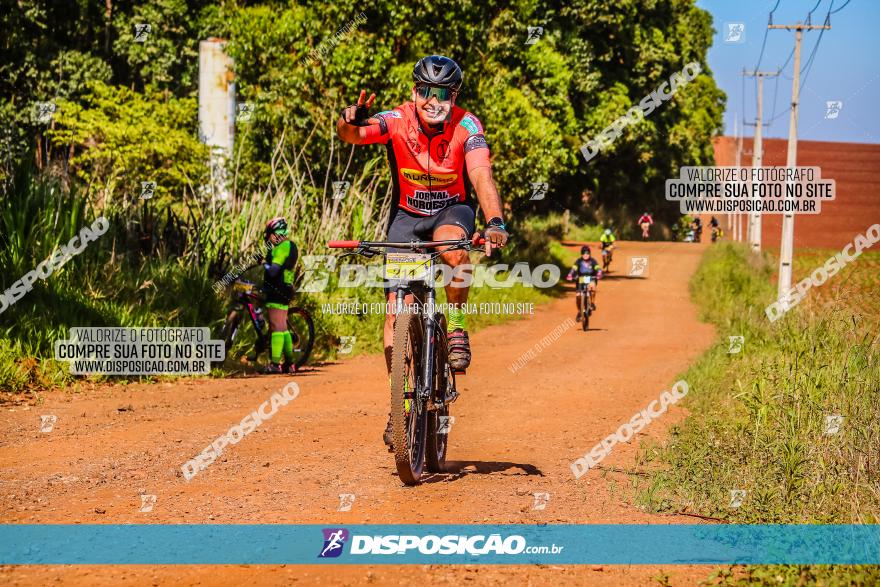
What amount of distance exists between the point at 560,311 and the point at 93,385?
1877cm

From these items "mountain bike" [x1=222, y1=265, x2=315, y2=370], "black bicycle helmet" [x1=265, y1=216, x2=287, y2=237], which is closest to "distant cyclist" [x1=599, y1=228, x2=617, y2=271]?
"mountain bike" [x1=222, y1=265, x2=315, y2=370]

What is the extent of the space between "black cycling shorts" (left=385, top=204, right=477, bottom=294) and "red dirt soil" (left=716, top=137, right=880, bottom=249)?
72.8m

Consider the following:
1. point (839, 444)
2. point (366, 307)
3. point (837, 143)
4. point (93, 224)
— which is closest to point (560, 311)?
point (366, 307)

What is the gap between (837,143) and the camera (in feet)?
293

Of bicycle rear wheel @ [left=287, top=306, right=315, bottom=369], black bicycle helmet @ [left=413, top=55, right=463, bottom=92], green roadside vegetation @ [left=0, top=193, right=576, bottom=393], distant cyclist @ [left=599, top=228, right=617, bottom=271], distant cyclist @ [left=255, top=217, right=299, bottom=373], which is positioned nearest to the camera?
black bicycle helmet @ [left=413, top=55, right=463, bottom=92]

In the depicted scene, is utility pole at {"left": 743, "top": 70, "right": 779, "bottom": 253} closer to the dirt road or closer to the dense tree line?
the dense tree line

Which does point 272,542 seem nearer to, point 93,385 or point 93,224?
point 93,385

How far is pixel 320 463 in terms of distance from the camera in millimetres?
7141

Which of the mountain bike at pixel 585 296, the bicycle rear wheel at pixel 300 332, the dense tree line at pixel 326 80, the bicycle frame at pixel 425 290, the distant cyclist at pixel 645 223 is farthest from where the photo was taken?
the distant cyclist at pixel 645 223

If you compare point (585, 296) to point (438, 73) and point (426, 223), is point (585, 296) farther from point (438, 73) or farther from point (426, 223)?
point (438, 73)

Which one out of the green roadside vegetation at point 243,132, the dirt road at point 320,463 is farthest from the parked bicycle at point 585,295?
the dirt road at point 320,463

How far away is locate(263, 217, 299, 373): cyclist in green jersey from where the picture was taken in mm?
13141

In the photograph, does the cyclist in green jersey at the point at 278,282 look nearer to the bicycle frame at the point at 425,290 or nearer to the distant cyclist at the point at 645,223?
the bicycle frame at the point at 425,290

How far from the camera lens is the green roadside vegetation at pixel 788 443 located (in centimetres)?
580
